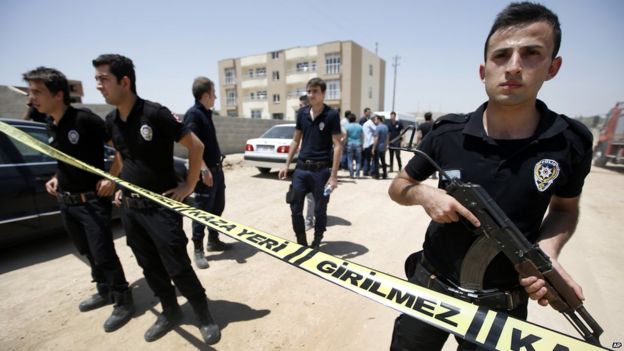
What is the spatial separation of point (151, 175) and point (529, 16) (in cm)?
238

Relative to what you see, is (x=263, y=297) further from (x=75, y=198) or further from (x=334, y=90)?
(x=334, y=90)

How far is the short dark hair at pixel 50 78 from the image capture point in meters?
2.30

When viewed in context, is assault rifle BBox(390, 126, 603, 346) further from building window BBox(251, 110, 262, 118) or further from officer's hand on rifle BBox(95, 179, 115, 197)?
building window BBox(251, 110, 262, 118)

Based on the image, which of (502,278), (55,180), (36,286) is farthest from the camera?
(36,286)

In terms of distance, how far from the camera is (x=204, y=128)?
344cm

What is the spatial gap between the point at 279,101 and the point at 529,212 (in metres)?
45.7

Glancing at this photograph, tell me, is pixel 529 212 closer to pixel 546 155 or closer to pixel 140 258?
pixel 546 155

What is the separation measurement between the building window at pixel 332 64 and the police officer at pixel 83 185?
40344 millimetres

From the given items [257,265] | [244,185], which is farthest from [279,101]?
[257,265]

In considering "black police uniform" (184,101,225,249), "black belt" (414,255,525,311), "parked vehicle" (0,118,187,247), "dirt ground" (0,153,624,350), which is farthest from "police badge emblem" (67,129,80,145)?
"black belt" (414,255,525,311)

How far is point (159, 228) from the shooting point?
2064 millimetres

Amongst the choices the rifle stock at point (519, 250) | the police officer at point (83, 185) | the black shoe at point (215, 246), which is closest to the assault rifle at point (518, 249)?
the rifle stock at point (519, 250)

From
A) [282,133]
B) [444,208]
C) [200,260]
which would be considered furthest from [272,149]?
[444,208]

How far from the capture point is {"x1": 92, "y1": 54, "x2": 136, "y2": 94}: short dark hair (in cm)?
201
